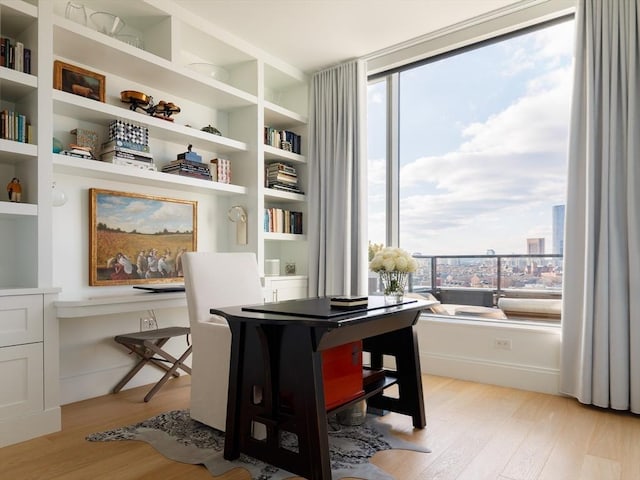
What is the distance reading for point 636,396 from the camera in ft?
9.20

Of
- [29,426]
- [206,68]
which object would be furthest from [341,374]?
[206,68]

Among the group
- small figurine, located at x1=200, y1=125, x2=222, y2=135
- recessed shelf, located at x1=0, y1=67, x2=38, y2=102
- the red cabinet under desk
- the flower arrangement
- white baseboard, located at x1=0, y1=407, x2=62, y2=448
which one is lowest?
white baseboard, located at x1=0, y1=407, x2=62, y2=448

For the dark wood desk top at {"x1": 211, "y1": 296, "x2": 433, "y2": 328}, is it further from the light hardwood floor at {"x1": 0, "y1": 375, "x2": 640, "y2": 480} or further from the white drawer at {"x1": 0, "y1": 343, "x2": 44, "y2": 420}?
the white drawer at {"x1": 0, "y1": 343, "x2": 44, "y2": 420}

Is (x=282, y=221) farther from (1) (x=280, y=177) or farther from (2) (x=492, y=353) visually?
(2) (x=492, y=353)

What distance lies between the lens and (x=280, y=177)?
14.4 ft

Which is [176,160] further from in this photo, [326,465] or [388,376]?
[326,465]

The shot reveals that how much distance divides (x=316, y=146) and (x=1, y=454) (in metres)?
3.41

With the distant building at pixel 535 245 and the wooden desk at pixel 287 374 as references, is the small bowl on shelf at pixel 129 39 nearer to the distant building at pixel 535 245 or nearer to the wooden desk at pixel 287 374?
the wooden desk at pixel 287 374

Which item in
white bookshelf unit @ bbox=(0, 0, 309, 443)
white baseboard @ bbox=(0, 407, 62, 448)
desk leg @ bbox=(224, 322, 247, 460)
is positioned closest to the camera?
desk leg @ bbox=(224, 322, 247, 460)

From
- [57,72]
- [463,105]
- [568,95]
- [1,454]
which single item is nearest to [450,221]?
[463,105]

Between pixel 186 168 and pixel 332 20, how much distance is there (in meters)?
1.65

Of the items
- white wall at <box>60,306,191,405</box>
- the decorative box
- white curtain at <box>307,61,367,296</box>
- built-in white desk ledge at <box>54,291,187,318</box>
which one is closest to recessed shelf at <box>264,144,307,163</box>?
white curtain at <box>307,61,367,296</box>

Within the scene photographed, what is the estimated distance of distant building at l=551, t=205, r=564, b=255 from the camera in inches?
136

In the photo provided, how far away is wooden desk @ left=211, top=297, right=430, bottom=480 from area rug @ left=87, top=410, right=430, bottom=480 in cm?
8
